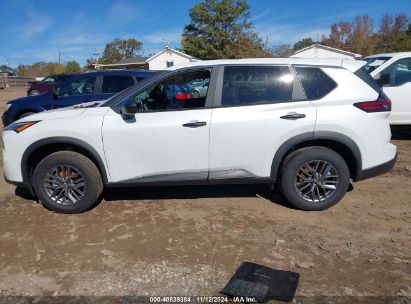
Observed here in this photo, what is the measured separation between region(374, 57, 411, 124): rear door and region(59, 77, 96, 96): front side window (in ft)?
20.1

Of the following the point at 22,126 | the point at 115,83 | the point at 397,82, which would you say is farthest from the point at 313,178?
the point at 115,83

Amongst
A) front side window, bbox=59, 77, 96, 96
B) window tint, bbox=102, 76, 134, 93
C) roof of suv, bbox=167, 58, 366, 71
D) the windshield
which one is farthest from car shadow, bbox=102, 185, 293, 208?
the windshield

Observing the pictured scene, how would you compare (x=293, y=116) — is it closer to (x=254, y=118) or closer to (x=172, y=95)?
(x=254, y=118)

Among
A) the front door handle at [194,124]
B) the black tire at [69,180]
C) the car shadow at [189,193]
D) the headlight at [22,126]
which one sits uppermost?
the front door handle at [194,124]

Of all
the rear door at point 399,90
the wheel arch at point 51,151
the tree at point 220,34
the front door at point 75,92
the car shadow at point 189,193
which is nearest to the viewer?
the wheel arch at point 51,151

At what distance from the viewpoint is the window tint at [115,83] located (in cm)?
796

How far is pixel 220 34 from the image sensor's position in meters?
48.5

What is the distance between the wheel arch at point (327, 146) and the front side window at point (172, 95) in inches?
42.1

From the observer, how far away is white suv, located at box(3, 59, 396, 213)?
4.16 metres

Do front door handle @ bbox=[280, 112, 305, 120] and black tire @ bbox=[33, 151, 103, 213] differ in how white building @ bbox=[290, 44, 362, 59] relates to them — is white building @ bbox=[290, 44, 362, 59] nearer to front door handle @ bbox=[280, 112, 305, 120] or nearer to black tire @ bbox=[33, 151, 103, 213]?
front door handle @ bbox=[280, 112, 305, 120]

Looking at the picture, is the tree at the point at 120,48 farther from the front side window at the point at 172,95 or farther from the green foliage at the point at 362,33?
the front side window at the point at 172,95

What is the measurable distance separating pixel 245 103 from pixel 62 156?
2206 millimetres

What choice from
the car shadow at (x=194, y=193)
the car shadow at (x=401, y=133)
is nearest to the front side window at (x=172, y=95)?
the car shadow at (x=194, y=193)

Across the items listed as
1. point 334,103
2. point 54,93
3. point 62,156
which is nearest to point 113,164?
point 62,156
